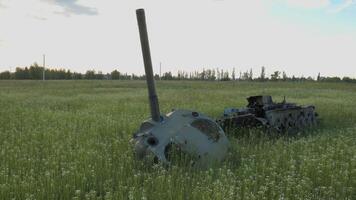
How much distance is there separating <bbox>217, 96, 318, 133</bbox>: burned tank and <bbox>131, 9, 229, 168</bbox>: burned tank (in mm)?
3605

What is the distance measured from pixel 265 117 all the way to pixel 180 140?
17.3 feet

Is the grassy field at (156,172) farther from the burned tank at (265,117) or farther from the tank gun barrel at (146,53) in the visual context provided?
the tank gun barrel at (146,53)

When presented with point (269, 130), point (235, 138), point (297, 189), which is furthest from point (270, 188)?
point (269, 130)

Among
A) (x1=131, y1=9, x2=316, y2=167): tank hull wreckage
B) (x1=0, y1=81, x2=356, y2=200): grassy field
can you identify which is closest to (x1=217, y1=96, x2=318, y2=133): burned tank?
(x1=0, y1=81, x2=356, y2=200): grassy field

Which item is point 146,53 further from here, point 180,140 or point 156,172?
point 156,172

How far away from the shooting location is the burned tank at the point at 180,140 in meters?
8.82

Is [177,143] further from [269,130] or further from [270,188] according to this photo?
[269,130]

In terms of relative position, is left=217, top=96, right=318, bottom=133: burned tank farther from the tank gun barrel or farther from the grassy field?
the tank gun barrel

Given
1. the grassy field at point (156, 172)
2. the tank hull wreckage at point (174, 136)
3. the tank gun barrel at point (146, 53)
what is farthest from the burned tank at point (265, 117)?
the tank gun barrel at point (146, 53)

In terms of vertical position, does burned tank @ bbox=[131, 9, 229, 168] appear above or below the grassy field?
above

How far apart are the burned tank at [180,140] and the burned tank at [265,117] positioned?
3.61m

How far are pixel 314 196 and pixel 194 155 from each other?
266 centimetres

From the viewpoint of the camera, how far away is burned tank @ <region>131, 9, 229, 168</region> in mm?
8820

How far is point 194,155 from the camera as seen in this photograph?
9.02 metres
